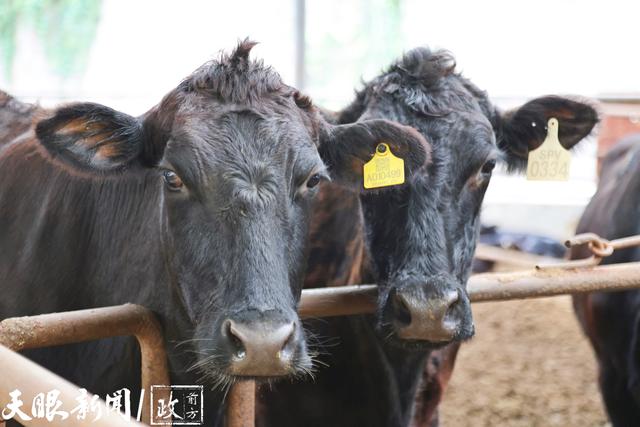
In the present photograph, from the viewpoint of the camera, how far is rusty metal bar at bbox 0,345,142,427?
149 centimetres

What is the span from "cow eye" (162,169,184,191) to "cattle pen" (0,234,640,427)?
358mm

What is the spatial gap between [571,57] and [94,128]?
10834mm

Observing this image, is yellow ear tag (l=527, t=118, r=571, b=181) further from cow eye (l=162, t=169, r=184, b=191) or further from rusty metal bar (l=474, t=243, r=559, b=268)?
rusty metal bar (l=474, t=243, r=559, b=268)

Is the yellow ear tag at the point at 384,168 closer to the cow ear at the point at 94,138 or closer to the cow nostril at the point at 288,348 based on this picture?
the cow ear at the point at 94,138

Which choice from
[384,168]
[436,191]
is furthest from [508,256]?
[384,168]

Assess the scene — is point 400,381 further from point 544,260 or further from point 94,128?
point 544,260

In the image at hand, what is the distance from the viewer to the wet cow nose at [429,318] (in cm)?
293

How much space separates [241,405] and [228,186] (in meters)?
0.65

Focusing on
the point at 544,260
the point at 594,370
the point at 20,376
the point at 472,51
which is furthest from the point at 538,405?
the point at 472,51

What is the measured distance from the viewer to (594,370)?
22.6 ft

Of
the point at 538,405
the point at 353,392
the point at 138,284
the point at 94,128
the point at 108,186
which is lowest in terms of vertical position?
the point at 538,405

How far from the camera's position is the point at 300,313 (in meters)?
2.84

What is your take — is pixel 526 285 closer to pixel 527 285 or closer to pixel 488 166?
pixel 527 285

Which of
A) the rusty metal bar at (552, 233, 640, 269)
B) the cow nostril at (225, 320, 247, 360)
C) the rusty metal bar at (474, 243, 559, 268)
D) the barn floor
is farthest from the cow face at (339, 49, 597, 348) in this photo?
the rusty metal bar at (474, 243, 559, 268)
